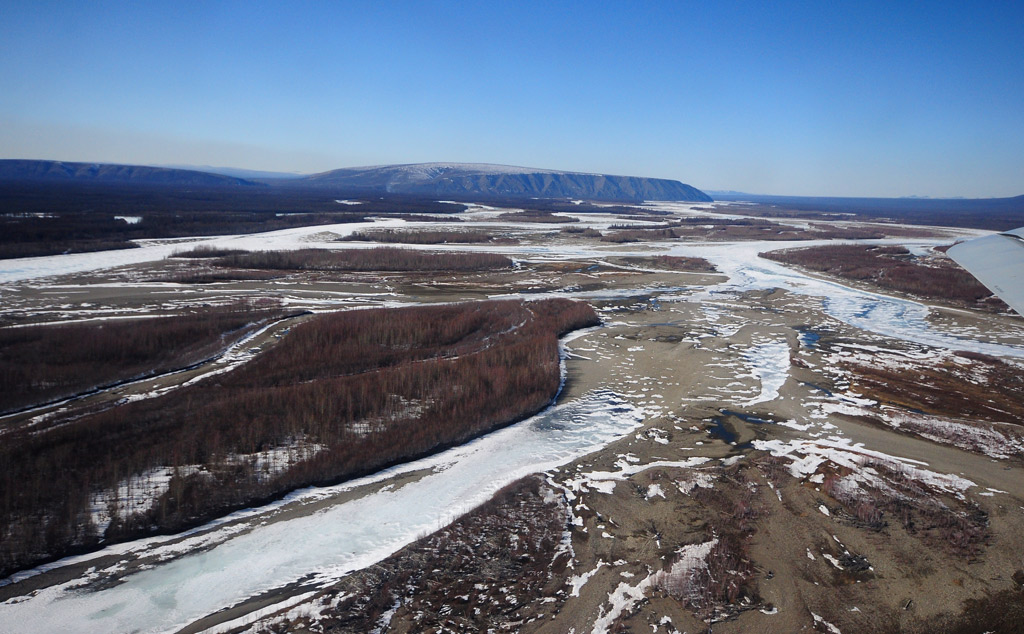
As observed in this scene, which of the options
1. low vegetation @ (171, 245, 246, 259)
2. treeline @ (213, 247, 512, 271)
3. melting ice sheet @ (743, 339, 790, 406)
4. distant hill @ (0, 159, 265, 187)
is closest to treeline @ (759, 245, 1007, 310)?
melting ice sheet @ (743, 339, 790, 406)

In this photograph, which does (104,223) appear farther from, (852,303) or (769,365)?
(852,303)

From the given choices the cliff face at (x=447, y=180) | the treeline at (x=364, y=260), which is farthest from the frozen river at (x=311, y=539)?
the cliff face at (x=447, y=180)

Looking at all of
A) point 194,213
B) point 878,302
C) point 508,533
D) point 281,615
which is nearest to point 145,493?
point 281,615

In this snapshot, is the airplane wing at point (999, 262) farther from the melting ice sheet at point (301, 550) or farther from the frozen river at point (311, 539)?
the melting ice sheet at point (301, 550)

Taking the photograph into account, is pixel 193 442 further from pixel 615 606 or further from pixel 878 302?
pixel 878 302

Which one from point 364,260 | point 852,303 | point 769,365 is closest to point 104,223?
point 364,260

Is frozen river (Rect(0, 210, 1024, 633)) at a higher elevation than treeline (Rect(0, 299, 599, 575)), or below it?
below

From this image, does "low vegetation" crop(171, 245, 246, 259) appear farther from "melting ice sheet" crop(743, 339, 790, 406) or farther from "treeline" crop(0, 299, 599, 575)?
"melting ice sheet" crop(743, 339, 790, 406)
